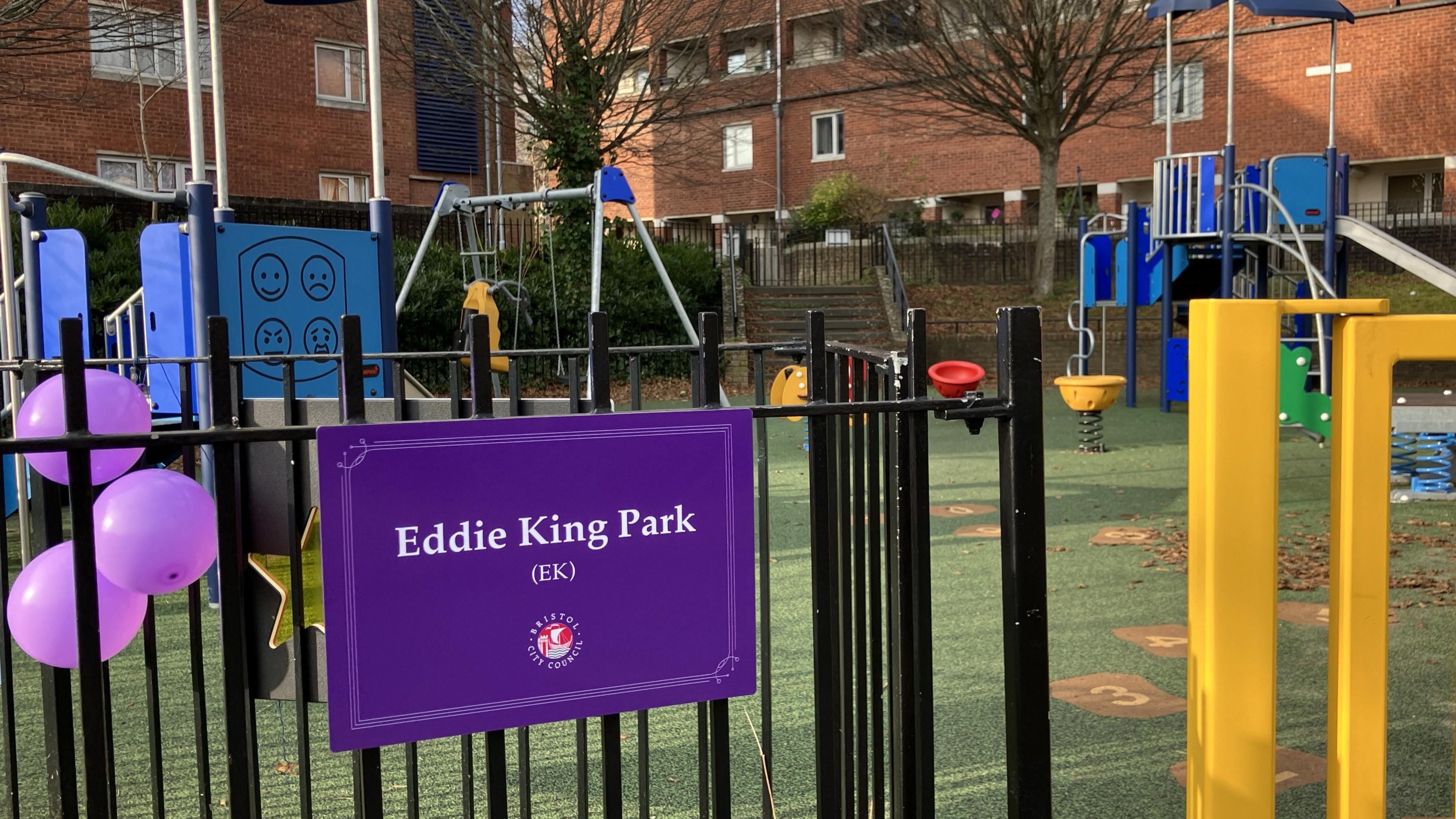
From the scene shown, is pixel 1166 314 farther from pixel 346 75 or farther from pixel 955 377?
pixel 346 75

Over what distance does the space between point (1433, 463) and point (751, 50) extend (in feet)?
87.7


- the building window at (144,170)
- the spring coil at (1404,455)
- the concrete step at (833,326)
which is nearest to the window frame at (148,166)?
the building window at (144,170)

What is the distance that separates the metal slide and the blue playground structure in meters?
0.02

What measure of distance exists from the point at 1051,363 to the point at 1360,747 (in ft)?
55.4

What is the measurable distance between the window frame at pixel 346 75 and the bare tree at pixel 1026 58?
970cm

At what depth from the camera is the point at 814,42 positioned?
30.8 meters

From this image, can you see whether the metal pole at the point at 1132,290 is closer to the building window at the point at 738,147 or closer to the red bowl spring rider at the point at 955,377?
the red bowl spring rider at the point at 955,377

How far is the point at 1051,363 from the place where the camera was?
1866 cm

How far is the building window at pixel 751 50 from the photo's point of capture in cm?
3086

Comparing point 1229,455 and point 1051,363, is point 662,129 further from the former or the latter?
point 1229,455

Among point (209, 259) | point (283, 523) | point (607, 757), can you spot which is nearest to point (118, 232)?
point (209, 259)

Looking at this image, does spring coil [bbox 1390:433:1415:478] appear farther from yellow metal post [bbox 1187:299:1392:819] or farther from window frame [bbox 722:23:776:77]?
window frame [bbox 722:23:776:77]

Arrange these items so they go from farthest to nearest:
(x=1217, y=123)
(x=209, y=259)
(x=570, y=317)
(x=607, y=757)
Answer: (x=1217, y=123) < (x=570, y=317) < (x=209, y=259) < (x=607, y=757)


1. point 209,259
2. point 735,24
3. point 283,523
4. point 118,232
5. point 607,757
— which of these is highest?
point 735,24
